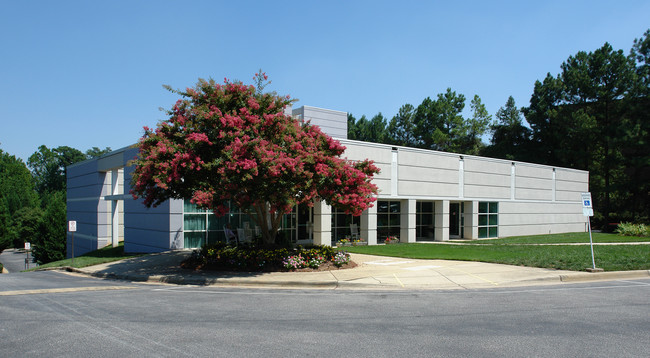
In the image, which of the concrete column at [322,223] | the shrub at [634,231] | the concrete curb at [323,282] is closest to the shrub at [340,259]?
the concrete curb at [323,282]

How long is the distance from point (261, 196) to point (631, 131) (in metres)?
42.3

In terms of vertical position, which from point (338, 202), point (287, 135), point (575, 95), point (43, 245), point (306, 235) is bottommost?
point (43, 245)

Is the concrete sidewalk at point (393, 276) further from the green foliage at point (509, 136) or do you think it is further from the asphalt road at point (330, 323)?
the green foliage at point (509, 136)

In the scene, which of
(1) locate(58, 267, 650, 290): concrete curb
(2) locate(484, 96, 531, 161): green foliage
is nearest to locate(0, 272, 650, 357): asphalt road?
(1) locate(58, 267, 650, 290): concrete curb

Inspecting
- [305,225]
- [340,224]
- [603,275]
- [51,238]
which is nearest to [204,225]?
[305,225]

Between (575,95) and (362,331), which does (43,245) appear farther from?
(575,95)

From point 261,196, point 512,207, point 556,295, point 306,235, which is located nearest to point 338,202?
point 261,196

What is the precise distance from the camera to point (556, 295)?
32.6 feet

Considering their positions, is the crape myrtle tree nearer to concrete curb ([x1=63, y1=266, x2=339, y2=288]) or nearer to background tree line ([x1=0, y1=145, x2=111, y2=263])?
concrete curb ([x1=63, y1=266, x2=339, y2=288])

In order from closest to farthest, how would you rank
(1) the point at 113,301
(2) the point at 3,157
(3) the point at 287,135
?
(1) the point at 113,301 < (3) the point at 287,135 < (2) the point at 3,157

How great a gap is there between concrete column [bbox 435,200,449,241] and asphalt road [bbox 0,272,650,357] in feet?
53.4

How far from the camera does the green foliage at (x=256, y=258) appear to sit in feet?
46.1

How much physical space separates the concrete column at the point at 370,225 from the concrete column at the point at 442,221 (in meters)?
5.33

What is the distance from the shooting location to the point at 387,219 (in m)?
26.5
